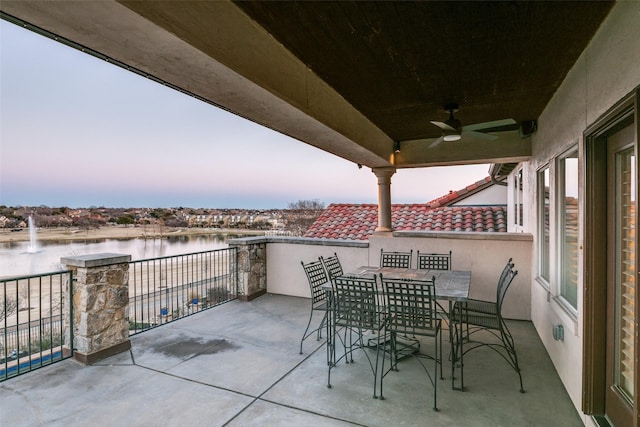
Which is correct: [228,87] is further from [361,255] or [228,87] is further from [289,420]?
[361,255]

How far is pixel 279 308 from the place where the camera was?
4.96m

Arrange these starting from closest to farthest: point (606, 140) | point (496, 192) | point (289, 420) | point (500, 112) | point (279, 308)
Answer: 1. point (606, 140)
2. point (289, 420)
3. point (500, 112)
4. point (279, 308)
5. point (496, 192)

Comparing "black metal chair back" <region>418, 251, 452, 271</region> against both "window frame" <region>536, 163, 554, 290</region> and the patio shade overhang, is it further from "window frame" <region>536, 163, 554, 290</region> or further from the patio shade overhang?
the patio shade overhang

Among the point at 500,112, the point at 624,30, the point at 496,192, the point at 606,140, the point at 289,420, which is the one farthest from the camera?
the point at 496,192

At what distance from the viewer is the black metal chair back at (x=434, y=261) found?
178 inches

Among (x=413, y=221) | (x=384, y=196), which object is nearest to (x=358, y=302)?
(x=384, y=196)

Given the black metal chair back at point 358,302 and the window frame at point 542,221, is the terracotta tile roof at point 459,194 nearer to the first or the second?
the window frame at point 542,221

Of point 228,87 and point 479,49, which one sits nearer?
point 228,87

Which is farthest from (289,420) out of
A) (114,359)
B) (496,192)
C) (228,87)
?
(496,192)

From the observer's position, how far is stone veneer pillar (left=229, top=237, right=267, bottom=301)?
5328 millimetres

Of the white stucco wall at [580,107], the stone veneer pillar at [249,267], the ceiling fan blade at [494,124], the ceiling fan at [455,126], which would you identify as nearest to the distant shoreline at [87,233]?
the stone veneer pillar at [249,267]

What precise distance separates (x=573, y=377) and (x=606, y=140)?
69.6 inches

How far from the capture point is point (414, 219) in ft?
25.3

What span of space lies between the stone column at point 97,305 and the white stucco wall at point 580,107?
4.10m
